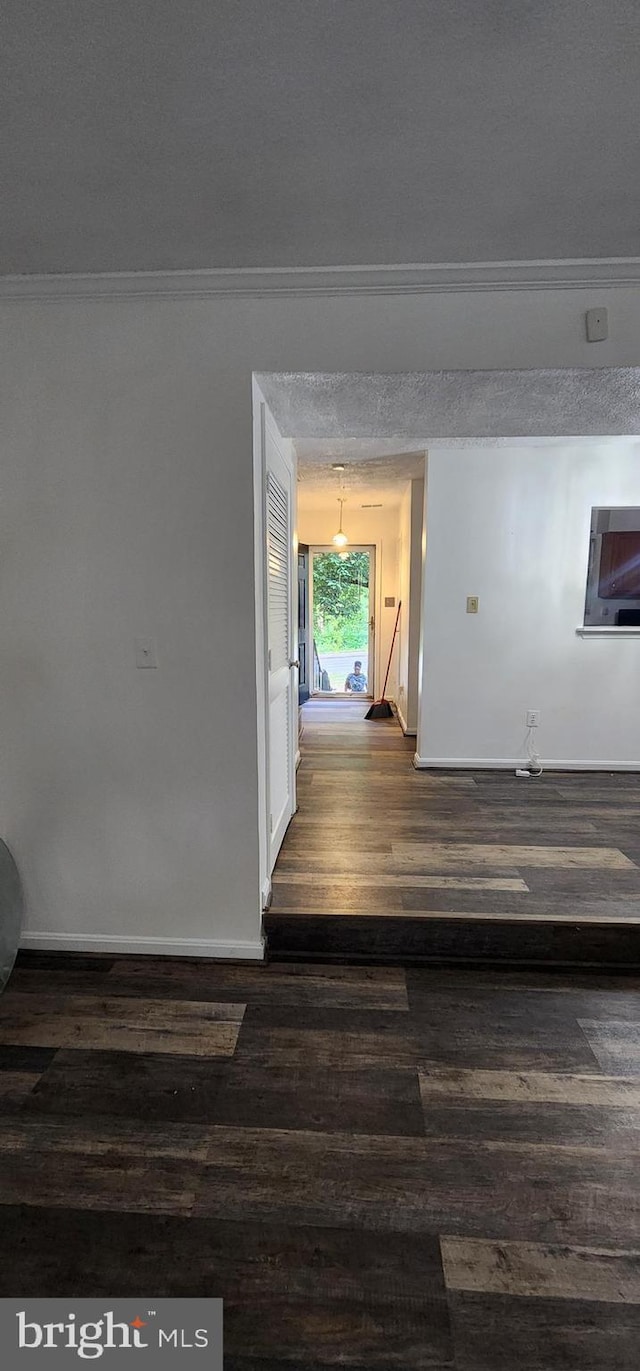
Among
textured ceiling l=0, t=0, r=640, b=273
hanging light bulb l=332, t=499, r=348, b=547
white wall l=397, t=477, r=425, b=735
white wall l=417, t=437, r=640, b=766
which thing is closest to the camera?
textured ceiling l=0, t=0, r=640, b=273

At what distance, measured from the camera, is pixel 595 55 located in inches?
42.8

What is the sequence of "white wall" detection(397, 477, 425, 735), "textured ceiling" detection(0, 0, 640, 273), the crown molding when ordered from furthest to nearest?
1. "white wall" detection(397, 477, 425, 735)
2. the crown molding
3. "textured ceiling" detection(0, 0, 640, 273)

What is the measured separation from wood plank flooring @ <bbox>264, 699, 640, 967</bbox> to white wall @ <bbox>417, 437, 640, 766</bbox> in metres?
0.32

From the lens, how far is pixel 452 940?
2117 mm

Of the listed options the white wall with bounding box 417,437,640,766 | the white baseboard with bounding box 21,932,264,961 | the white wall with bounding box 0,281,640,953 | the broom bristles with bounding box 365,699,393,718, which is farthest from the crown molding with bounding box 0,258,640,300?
the broom bristles with bounding box 365,699,393,718

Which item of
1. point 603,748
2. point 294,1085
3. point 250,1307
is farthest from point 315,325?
point 603,748

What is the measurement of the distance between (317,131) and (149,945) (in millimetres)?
2574

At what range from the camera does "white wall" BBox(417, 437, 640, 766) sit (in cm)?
384

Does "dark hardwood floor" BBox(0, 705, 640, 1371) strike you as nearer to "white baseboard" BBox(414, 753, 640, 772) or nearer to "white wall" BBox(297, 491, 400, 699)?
"white baseboard" BBox(414, 753, 640, 772)

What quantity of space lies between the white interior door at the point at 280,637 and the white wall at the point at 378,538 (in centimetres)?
367

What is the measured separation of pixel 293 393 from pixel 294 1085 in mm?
2299

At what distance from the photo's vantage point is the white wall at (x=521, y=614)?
3838 millimetres

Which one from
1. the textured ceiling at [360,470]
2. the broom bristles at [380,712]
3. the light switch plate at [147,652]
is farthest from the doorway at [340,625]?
the light switch plate at [147,652]

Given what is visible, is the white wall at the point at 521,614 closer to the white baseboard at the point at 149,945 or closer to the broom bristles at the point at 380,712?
the broom bristles at the point at 380,712
